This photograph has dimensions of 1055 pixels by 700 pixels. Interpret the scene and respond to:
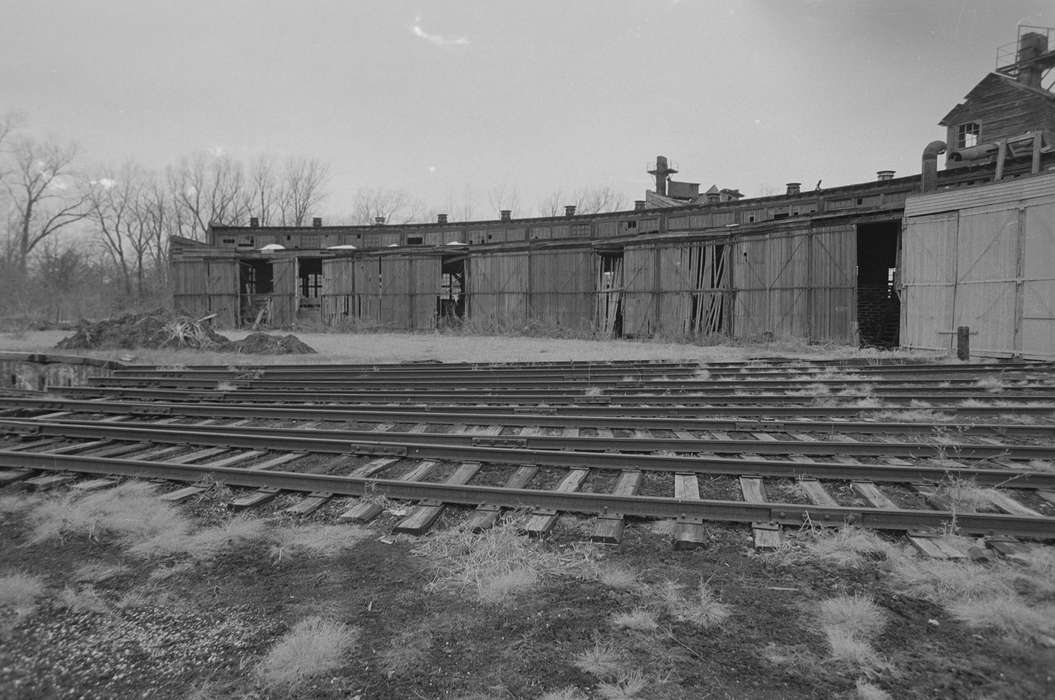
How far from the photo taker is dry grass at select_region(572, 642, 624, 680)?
271 centimetres

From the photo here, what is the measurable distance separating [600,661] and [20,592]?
132 inches

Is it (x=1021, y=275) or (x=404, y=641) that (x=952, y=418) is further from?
(x=1021, y=275)

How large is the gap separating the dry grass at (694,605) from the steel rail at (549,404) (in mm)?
5151

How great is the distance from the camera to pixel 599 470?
5969 millimetres

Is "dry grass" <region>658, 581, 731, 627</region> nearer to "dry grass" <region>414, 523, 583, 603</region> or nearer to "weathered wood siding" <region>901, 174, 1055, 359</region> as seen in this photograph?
"dry grass" <region>414, 523, 583, 603</region>

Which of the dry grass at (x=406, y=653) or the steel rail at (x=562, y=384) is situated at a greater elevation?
the steel rail at (x=562, y=384)

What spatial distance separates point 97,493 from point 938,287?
69.1 ft

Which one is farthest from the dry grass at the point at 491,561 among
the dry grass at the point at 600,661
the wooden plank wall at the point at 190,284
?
the wooden plank wall at the point at 190,284

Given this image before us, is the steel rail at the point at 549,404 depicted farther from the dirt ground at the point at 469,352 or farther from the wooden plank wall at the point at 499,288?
the wooden plank wall at the point at 499,288

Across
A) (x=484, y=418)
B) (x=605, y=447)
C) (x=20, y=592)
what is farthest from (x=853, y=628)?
(x=484, y=418)

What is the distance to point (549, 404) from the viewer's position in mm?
9539

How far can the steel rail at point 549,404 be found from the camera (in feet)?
27.5

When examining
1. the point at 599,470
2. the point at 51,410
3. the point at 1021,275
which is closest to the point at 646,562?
the point at 599,470

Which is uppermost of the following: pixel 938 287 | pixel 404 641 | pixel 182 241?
pixel 182 241
